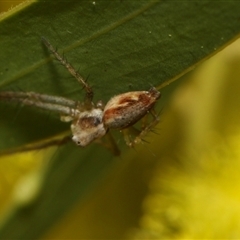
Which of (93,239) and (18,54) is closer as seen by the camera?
(18,54)

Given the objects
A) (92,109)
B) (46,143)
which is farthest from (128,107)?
(46,143)

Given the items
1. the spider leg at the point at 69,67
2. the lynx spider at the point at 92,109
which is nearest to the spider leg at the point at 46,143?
the lynx spider at the point at 92,109

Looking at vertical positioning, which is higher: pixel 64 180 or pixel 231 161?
pixel 64 180

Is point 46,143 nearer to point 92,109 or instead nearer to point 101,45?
point 92,109

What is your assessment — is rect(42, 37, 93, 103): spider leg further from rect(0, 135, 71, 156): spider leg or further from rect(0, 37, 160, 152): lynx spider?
rect(0, 135, 71, 156): spider leg

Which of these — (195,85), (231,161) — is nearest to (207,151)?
(231,161)

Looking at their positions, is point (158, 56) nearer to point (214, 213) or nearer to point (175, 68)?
point (175, 68)

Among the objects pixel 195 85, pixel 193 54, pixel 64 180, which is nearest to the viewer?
pixel 193 54

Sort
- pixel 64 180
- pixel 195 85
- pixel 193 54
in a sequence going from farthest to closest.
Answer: pixel 195 85 < pixel 64 180 < pixel 193 54
